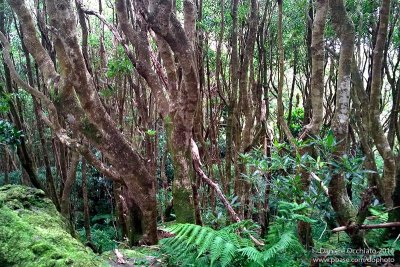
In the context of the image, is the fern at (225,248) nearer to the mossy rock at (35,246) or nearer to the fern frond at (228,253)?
the fern frond at (228,253)

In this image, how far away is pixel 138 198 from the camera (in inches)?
160

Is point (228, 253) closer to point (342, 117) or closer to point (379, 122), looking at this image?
point (342, 117)

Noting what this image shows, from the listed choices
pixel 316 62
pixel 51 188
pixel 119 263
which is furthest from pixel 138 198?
pixel 51 188

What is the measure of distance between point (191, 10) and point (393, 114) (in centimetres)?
420

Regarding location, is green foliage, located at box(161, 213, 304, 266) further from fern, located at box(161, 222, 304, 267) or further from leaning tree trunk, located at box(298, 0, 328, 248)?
leaning tree trunk, located at box(298, 0, 328, 248)

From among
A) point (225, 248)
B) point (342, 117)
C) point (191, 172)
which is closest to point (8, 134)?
point (191, 172)

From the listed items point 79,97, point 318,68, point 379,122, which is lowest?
point 379,122

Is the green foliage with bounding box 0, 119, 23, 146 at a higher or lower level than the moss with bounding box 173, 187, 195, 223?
higher

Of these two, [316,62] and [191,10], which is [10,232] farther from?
[316,62]

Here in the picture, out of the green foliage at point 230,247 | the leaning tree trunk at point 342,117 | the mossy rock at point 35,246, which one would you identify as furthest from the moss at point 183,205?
the leaning tree trunk at point 342,117

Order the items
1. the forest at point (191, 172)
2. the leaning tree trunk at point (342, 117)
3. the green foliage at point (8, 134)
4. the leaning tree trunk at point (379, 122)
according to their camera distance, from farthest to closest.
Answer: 1. the green foliage at point (8, 134)
2. the leaning tree trunk at point (379, 122)
3. the leaning tree trunk at point (342, 117)
4. the forest at point (191, 172)

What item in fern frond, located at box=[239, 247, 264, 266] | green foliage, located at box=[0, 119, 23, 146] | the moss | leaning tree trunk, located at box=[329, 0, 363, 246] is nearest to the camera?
fern frond, located at box=[239, 247, 264, 266]

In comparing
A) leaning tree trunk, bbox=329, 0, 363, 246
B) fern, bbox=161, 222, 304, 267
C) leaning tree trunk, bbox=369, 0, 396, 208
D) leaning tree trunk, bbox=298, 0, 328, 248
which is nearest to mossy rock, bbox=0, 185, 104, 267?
fern, bbox=161, 222, 304, 267

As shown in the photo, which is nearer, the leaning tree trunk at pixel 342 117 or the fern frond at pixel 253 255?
the fern frond at pixel 253 255
